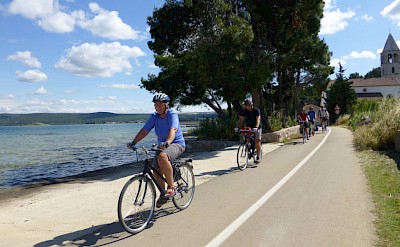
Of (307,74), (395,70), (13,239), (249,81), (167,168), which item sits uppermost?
(395,70)

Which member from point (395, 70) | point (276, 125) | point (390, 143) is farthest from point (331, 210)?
point (395, 70)

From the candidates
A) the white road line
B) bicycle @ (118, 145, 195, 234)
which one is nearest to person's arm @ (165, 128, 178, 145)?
bicycle @ (118, 145, 195, 234)

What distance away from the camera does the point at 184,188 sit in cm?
694

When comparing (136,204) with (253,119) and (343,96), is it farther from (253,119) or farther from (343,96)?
(343,96)

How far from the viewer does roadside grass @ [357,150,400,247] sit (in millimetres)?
5102

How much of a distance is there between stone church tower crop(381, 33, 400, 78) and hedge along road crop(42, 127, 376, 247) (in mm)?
138952

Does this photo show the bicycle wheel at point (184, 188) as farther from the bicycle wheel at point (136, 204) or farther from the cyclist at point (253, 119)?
the cyclist at point (253, 119)

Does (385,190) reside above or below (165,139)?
below

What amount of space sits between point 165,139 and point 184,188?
1071mm

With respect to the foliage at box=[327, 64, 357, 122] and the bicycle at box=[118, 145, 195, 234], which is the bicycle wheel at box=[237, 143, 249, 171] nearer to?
the bicycle at box=[118, 145, 195, 234]

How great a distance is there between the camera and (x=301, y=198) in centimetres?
736

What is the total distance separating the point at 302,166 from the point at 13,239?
8320mm

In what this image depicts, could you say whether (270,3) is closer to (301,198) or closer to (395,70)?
(301,198)

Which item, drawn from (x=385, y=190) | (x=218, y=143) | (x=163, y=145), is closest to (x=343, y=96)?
(x=218, y=143)
